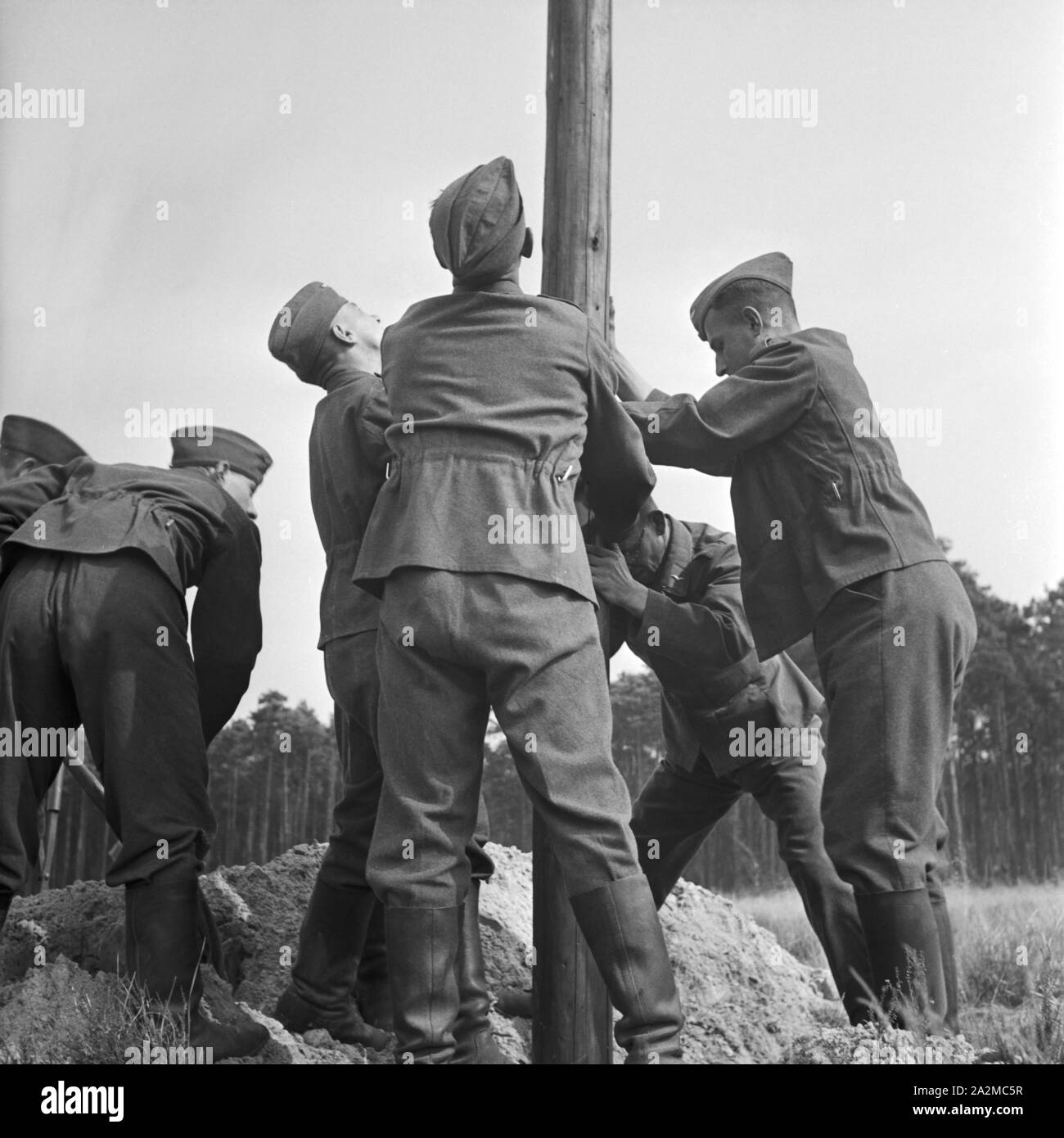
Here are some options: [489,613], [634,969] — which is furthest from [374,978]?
[489,613]

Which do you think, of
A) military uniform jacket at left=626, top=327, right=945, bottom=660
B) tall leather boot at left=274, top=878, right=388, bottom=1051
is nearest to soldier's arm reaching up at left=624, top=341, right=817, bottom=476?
military uniform jacket at left=626, top=327, right=945, bottom=660

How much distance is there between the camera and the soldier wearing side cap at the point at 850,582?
4.22 m

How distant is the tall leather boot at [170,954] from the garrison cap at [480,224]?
208 centimetres

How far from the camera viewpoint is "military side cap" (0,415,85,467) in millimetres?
6016

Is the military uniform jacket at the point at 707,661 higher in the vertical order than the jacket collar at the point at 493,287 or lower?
lower

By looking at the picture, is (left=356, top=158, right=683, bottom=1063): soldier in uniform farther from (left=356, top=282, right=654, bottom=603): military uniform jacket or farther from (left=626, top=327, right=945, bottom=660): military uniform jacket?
(left=626, top=327, right=945, bottom=660): military uniform jacket

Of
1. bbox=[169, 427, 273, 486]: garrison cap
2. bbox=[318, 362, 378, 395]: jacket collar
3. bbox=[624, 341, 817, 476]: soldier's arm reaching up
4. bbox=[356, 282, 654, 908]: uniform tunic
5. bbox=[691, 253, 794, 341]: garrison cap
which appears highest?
bbox=[691, 253, 794, 341]: garrison cap

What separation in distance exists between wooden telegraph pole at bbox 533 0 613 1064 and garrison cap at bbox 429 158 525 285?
687mm

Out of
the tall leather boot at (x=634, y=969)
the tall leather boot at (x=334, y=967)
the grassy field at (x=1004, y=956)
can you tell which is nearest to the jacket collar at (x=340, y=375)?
the tall leather boot at (x=334, y=967)

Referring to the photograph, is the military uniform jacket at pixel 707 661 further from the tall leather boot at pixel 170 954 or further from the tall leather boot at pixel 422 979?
the tall leather boot at pixel 170 954

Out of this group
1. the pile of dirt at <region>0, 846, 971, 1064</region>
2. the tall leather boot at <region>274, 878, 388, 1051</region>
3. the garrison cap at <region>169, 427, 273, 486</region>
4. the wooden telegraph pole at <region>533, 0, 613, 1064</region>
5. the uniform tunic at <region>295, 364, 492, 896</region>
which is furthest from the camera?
the garrison cap at <region>169, 427, 273, 486</region>

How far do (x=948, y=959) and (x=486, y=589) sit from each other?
1.99 meters

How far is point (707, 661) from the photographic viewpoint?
17.2 ft
